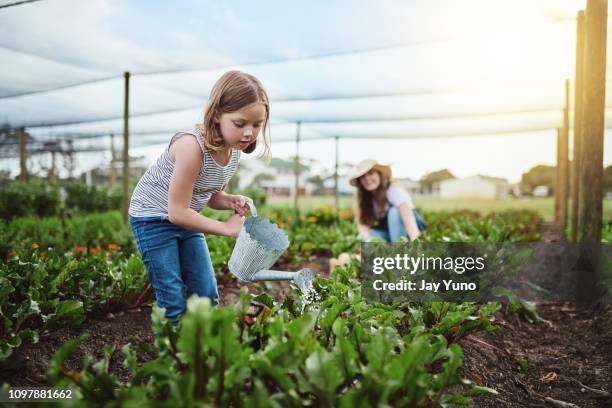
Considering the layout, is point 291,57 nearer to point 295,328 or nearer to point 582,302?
point 582,302

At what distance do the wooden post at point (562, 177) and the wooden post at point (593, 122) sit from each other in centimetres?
465

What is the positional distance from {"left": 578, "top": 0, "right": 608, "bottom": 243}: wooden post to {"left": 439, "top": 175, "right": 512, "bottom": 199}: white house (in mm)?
14623

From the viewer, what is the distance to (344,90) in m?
7.24

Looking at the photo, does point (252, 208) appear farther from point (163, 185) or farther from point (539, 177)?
point (539, 177)

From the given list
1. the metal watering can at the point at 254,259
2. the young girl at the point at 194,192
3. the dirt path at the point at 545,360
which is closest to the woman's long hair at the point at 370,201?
the dirt path at the point at 545,360

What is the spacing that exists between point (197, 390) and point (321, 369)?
36cm

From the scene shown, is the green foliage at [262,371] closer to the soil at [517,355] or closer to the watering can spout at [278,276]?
the watering can spout at [278,276]

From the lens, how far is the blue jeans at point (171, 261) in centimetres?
231

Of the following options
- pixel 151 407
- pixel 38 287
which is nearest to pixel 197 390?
pixel 151 407

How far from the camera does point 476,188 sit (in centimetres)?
1912

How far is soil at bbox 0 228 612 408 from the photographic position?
2465 millimetres

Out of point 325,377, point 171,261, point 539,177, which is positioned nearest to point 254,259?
point 171,261

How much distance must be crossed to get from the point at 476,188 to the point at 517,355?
663 inches

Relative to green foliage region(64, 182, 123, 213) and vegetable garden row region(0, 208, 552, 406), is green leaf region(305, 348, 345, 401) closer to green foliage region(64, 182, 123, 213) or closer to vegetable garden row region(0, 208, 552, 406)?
vegetable garden row region(0, 208, 552, 406)
